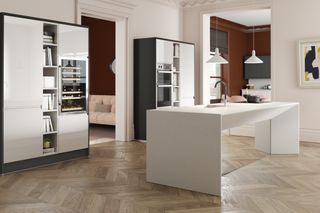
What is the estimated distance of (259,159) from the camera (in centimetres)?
587

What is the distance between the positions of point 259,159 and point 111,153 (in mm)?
2362

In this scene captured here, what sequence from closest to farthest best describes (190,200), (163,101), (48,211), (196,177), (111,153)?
(48,211) < (190,200) < (196,177) < (111,153) < (163,101)

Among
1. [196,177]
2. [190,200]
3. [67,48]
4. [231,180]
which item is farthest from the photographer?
[67,48]

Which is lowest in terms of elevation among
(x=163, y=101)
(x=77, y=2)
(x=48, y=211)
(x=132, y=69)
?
(x=48, y=211)

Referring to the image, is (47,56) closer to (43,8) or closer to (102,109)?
(43,8)

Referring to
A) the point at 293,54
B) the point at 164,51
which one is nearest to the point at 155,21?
the point at 164,51

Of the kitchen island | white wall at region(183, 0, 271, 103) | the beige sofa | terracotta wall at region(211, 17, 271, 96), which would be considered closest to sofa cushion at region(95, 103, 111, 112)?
the beige sofa

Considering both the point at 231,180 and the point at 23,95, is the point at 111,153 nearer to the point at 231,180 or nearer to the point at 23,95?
the point at 23,95

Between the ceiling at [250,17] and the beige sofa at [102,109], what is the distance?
3929 millimetres

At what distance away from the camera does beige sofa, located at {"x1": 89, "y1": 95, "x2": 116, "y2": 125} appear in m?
9.29

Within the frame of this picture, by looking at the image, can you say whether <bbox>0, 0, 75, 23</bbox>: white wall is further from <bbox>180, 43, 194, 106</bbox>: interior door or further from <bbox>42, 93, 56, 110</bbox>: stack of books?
<bbox>180, 43, 194, 106</bbox>: interior door

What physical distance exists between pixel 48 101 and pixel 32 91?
34 centimetres

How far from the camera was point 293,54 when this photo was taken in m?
7.75

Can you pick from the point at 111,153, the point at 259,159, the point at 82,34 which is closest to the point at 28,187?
the point at 111,153
